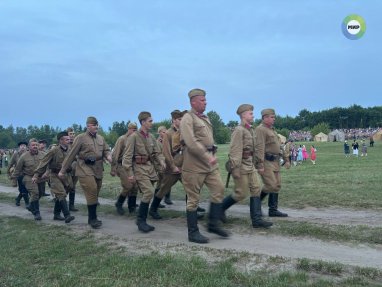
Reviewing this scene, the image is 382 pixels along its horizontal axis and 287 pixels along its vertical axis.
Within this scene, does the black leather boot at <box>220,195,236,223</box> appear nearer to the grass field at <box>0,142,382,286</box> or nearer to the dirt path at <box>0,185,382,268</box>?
the grass field at <box>0,142,382,286</box>

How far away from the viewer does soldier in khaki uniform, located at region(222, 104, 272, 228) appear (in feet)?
26.6

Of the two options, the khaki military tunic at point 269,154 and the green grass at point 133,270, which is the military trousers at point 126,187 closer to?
the green grass at point 133,270

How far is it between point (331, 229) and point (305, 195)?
5177 mm

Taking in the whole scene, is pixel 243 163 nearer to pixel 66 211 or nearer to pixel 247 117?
pixel 247 117

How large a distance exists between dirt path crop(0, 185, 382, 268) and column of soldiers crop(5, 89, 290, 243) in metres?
0.31

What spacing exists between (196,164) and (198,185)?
0.37 metres

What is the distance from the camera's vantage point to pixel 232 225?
334 inches

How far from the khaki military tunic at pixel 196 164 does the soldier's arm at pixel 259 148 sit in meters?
1.74

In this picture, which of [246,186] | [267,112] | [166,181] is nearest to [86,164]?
[166,181]

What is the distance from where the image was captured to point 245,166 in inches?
328

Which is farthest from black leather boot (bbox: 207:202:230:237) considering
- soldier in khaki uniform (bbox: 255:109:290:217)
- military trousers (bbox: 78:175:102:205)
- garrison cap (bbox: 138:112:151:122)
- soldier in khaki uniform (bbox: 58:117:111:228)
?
military trousers (bbox: 78:175:102:205)

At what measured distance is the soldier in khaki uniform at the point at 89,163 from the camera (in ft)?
31.2

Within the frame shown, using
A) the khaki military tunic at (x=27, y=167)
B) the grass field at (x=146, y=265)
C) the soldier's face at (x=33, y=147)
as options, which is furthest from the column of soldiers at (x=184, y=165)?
the soldier's face at (x=33, y=147)

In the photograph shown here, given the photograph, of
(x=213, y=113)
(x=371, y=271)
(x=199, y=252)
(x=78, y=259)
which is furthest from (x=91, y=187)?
(x=213, y=113)
